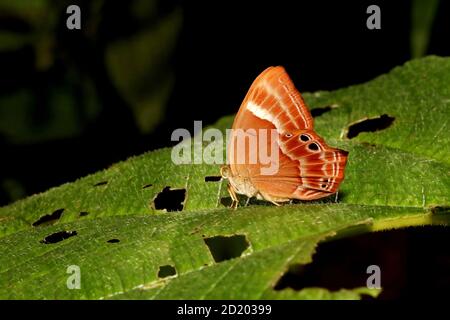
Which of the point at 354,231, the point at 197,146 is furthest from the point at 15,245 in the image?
the point at 354,231

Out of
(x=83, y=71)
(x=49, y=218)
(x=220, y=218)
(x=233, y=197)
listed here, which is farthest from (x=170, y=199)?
(x=83, y=71)

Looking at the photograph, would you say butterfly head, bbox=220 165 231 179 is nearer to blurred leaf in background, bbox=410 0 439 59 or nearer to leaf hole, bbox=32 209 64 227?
leaf hole, bbox=32 209 64 227

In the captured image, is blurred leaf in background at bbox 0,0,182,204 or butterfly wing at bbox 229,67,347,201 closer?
butterfly wing at bbox 229,67,347,201

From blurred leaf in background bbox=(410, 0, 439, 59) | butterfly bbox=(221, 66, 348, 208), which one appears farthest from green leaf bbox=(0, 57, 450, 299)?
blurred leaf in background bbox=(410, 0, 439, 59)

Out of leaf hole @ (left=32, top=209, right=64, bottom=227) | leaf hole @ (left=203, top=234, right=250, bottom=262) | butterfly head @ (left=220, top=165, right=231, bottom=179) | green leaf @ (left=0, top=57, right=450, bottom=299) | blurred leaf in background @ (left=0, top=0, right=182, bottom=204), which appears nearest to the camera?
green leaf @ (left=0, top=57, right=450, bottom=299)

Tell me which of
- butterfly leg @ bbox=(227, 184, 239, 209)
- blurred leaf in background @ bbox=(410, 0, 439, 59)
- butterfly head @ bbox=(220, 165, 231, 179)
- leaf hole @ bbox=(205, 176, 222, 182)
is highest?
blurred leaf in background @ bbox=(410, 0, 439, 59)

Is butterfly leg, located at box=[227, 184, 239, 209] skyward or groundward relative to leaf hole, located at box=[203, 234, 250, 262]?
skyward

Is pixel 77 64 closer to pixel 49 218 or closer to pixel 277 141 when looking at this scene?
pixel 49 218
